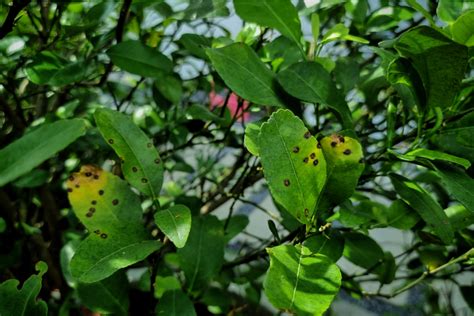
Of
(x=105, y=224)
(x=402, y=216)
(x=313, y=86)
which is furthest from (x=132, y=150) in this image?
(x=402, y=216)

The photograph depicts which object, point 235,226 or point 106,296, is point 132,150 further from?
point 235,226

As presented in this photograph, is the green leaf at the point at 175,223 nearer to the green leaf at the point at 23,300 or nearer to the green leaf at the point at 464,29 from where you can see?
the green leaf at the point at 23,300

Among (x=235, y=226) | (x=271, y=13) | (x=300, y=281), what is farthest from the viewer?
(x=235, y=226)

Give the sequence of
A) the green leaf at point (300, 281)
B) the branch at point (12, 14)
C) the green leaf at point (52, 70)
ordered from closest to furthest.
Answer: the green leaf at point (300, 281) < the branch at point (12, 14) < the green leaf at point (52, 70)

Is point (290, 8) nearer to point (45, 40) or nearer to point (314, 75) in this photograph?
point (314, 75)

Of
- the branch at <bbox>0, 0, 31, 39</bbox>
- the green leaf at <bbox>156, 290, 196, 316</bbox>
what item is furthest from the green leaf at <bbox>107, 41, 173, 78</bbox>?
the green leaf at <bbox>156, 290, 196, 316</bbox>

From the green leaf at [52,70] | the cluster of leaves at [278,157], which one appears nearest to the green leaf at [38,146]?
the cluster of leaves at [278,157]

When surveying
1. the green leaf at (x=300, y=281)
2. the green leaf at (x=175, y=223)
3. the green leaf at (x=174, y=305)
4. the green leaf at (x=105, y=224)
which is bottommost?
the green leaf at (x=174, y=305)
